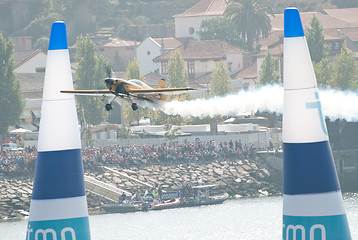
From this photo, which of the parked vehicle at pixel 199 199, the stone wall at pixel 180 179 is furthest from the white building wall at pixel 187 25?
the parked vehicle at pixel 199 199

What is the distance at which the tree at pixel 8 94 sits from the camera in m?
64.4

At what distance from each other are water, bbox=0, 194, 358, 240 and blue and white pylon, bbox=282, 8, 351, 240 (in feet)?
91.2

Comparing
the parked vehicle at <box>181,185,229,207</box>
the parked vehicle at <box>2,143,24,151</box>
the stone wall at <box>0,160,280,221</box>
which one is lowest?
the parked vehicle at <box>181,185,229,207</box>

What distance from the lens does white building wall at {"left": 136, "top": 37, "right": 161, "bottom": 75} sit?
376 feet

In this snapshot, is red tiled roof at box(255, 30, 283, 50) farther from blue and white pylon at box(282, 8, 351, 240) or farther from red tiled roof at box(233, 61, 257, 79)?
blue and white pylon at box(282, 8, 351, 240)

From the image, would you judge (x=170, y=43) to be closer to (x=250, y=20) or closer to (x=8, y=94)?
(x=250, y=20)

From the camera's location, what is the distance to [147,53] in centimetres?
11575

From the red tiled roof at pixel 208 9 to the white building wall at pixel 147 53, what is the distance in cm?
1527

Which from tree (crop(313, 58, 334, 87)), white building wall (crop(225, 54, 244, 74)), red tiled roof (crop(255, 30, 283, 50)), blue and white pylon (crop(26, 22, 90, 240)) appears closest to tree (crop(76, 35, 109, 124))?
tree (crop(313, 58, 334, 87))

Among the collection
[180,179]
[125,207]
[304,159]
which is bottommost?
[125,207]

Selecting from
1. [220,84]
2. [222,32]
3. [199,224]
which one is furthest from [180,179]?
[222,32]

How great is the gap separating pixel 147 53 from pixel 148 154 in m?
56.7

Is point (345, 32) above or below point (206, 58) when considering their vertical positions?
above

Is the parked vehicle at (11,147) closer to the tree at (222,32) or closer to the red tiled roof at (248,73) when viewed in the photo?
the red tiled roof at (248,73)
